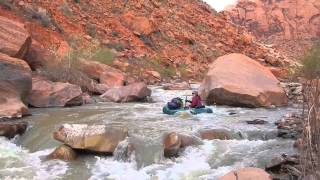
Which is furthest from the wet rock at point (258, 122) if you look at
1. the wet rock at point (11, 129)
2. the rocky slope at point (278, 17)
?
the rocky slope at point (278, 17)

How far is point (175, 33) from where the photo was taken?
3356 centimetres

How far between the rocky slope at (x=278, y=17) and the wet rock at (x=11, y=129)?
67925 millimetres

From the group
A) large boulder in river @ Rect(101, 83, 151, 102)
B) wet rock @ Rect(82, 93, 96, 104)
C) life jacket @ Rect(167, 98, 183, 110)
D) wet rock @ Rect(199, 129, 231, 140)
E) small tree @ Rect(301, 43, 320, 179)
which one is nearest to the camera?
small tree @ Rect(301, 43, 320, 179)

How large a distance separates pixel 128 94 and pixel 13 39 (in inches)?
161

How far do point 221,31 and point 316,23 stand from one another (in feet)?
156

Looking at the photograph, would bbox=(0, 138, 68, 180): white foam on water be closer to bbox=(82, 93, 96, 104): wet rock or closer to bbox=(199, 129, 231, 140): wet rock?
bbox=(199, 129, 231, 140): wet rock

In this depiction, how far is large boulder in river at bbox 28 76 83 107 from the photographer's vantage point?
15664 mm

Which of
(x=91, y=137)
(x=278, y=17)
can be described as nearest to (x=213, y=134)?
(x=91, y=137)

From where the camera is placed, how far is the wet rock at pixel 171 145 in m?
10.2

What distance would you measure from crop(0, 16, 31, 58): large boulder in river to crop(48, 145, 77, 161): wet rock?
6.26 m

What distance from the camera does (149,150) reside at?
10352 millimetres

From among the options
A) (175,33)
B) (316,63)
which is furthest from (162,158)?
(175,33)

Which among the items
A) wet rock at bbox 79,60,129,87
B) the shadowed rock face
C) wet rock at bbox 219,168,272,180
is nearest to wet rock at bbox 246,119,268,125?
wet rock at bbox 219,168,272,180

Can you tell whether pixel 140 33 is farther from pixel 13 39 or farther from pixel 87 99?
pixel 13 39
